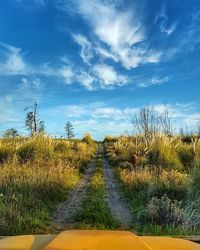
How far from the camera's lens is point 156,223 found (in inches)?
345

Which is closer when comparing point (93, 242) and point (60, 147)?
point (93, 242)

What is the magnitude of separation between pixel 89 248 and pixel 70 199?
31.1 ft

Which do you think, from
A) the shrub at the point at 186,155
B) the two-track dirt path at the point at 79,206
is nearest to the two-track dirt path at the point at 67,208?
the two-track dirt path at the point at 79,206

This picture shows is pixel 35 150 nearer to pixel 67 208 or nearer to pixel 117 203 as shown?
pixel 117 203

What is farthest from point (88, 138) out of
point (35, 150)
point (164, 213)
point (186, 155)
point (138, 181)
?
point (164, 213)

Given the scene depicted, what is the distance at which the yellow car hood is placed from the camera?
2.46 metres

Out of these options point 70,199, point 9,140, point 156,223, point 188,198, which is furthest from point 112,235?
point 9,140

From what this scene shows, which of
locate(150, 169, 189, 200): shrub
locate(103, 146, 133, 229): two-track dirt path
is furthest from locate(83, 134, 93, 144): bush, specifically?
locate(150, 169, 189, 200): shrub

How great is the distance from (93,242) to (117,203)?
8912mm

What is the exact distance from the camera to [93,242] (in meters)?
2.54

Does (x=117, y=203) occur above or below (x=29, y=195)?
below

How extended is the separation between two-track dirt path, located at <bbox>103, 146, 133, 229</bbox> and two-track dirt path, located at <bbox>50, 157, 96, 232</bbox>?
0.71 metres

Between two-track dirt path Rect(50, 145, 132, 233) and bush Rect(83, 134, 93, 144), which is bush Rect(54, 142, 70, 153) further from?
bush Rect(83, 134, 93, 144)

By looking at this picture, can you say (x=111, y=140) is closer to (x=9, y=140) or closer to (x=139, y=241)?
(x=9, y=140)
